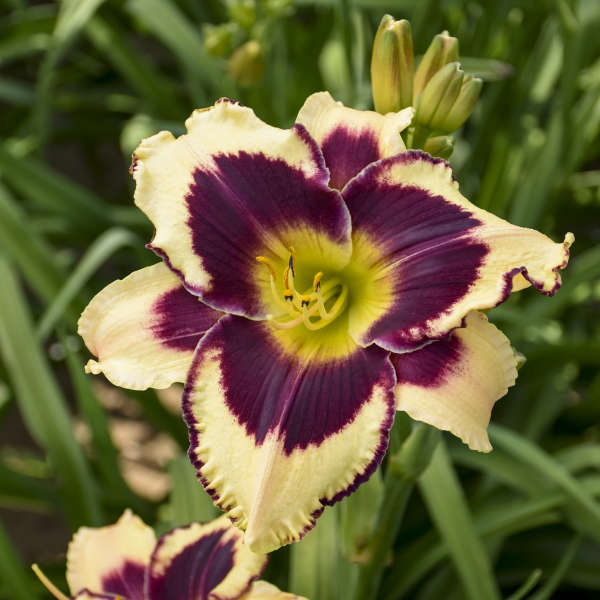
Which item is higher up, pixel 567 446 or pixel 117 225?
pixel 117 225

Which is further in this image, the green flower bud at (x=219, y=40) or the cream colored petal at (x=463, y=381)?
the green flower bud at (x=219, y=40)

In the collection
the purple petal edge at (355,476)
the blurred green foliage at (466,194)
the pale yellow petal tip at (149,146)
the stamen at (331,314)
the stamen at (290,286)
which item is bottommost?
the blurred green foliage at (466,194)

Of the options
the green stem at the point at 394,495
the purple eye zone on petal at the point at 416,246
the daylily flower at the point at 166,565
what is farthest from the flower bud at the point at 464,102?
the daylily flower at the point at 166,565

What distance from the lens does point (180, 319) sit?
0.56 metres

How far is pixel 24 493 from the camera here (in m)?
1.23

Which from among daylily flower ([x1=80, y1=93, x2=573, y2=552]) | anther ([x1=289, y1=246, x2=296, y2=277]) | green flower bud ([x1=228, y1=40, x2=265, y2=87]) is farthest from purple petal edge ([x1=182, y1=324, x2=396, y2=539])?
green flower bud ([x1=228, y1=40, x2=265, y2=87])

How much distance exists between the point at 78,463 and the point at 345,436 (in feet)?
2.23

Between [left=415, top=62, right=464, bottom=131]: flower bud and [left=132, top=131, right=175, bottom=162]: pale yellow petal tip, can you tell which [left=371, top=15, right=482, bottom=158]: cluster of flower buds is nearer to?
[left=415, top=62, right=464, bottom=131]: flower bud

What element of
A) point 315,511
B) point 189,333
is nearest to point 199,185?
point 189,333

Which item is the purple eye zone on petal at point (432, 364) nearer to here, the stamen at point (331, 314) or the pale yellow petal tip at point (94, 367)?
the stamen at point (331, 314)

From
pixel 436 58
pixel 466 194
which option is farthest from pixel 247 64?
pixel 436 58

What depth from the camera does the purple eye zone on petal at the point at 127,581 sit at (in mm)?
656

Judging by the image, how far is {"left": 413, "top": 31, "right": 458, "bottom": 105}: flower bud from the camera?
0.63m

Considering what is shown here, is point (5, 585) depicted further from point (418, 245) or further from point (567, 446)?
point (567, 446)
